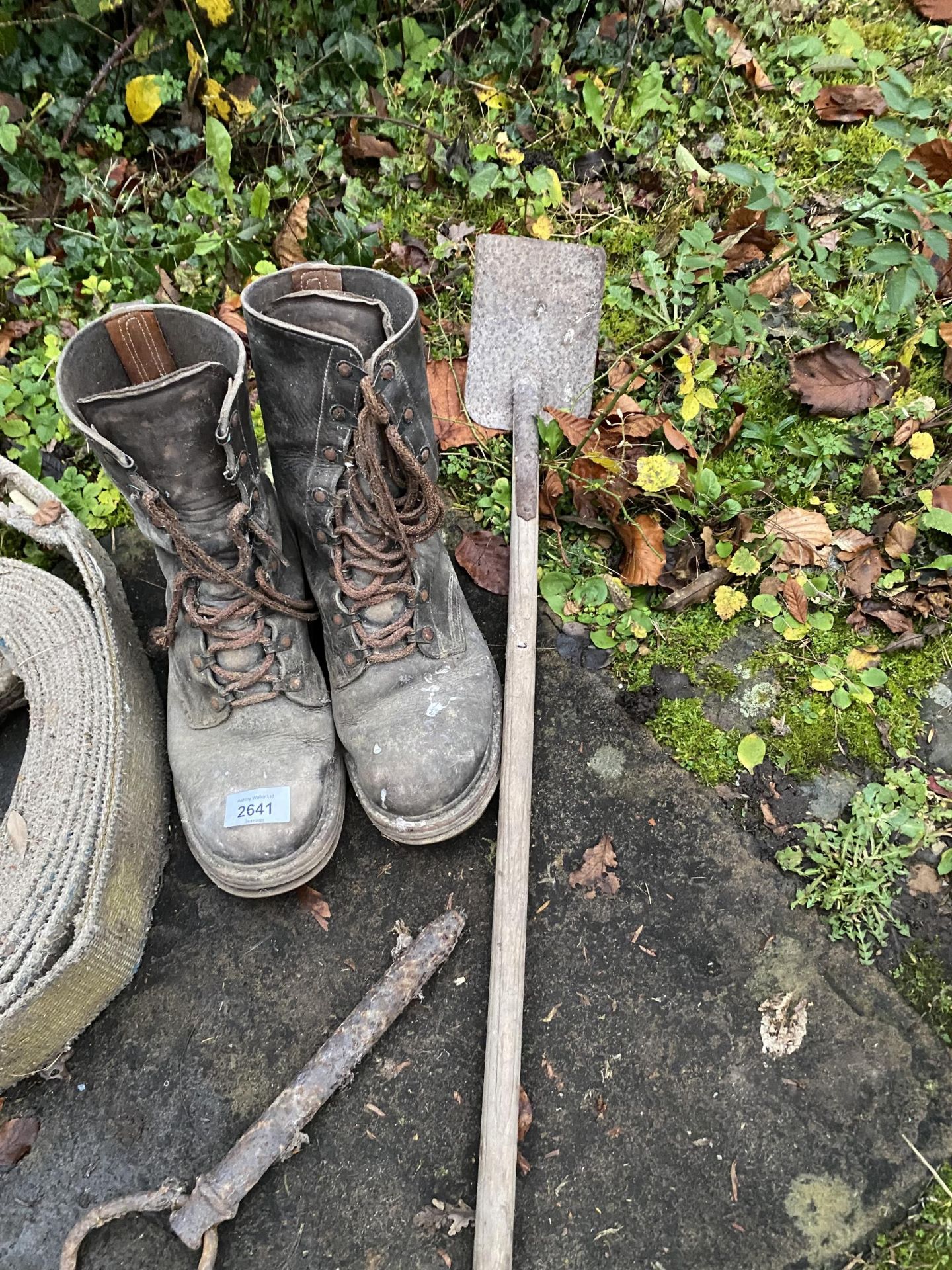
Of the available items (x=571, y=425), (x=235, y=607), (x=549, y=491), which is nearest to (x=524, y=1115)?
(x=235, y=607)

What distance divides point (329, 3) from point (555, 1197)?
13.2 feet

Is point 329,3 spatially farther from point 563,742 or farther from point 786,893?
point 786,893

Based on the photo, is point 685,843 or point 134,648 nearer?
point 685,843

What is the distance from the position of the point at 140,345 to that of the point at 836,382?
7.10 ft

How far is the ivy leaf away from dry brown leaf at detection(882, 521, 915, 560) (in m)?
0.75

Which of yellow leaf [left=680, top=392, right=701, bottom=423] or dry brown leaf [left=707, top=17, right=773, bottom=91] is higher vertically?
dry brown leaf [left=707, top=17, right=773, bottom=91]

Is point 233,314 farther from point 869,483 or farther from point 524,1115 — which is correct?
point 524,1115

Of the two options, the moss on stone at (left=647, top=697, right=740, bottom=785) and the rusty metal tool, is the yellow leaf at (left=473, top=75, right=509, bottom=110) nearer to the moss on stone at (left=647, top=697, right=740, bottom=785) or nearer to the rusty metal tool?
the moss on stone at (left=647, top=697, right=740, bottom=785)

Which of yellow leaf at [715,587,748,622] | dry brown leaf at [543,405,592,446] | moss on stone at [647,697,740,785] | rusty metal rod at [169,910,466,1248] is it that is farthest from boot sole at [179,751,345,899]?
dry brown leaf at [543,405,592,446]

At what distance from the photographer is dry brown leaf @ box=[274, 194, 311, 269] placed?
313 centimetres

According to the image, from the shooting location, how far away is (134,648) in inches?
94.7

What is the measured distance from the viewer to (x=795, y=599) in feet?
8.11

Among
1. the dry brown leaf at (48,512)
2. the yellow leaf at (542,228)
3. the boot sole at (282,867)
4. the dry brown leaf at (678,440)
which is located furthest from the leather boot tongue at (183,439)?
the yellow leaf at (542,228)

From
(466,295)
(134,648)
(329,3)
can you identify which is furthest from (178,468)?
(329,3)
